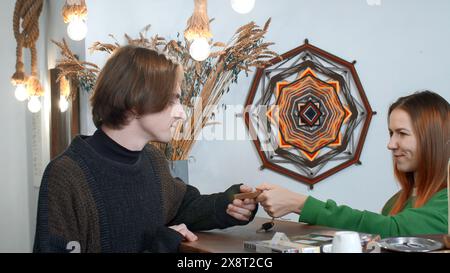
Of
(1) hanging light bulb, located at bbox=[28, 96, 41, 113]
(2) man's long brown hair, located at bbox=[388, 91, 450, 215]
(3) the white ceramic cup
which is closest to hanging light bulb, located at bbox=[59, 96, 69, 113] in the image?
(1) hanging light bulb, located at bbox=[28, 96, 41, 113]

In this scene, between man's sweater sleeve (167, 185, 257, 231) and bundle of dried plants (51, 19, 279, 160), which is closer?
man's sweater sleeve (167, 185, 257, 231)

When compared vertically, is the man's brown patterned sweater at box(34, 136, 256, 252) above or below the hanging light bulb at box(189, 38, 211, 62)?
below

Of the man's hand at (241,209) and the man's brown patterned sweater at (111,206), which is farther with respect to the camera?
the man's hand at (241,209)

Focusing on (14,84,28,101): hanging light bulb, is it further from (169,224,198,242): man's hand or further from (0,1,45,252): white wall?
(169,224,198,242): man's hand

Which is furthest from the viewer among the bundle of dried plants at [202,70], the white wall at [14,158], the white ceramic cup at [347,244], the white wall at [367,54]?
the white wall at [14,158]

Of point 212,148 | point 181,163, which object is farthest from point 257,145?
point 181,163

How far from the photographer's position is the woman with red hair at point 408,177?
164cm

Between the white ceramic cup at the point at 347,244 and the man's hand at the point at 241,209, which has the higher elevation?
the white ceramic cup at the point at 347,244

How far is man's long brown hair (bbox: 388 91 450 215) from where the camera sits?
1.70 meters

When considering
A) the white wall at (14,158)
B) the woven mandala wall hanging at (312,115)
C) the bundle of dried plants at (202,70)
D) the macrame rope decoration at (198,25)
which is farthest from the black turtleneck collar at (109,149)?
the white wall at (14,158)

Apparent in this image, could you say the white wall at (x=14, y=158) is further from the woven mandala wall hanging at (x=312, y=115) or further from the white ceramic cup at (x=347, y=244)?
Result: the white ceramic cup at (x=347, y=244)

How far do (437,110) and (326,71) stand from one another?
168 cm

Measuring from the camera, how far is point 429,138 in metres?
1.74
